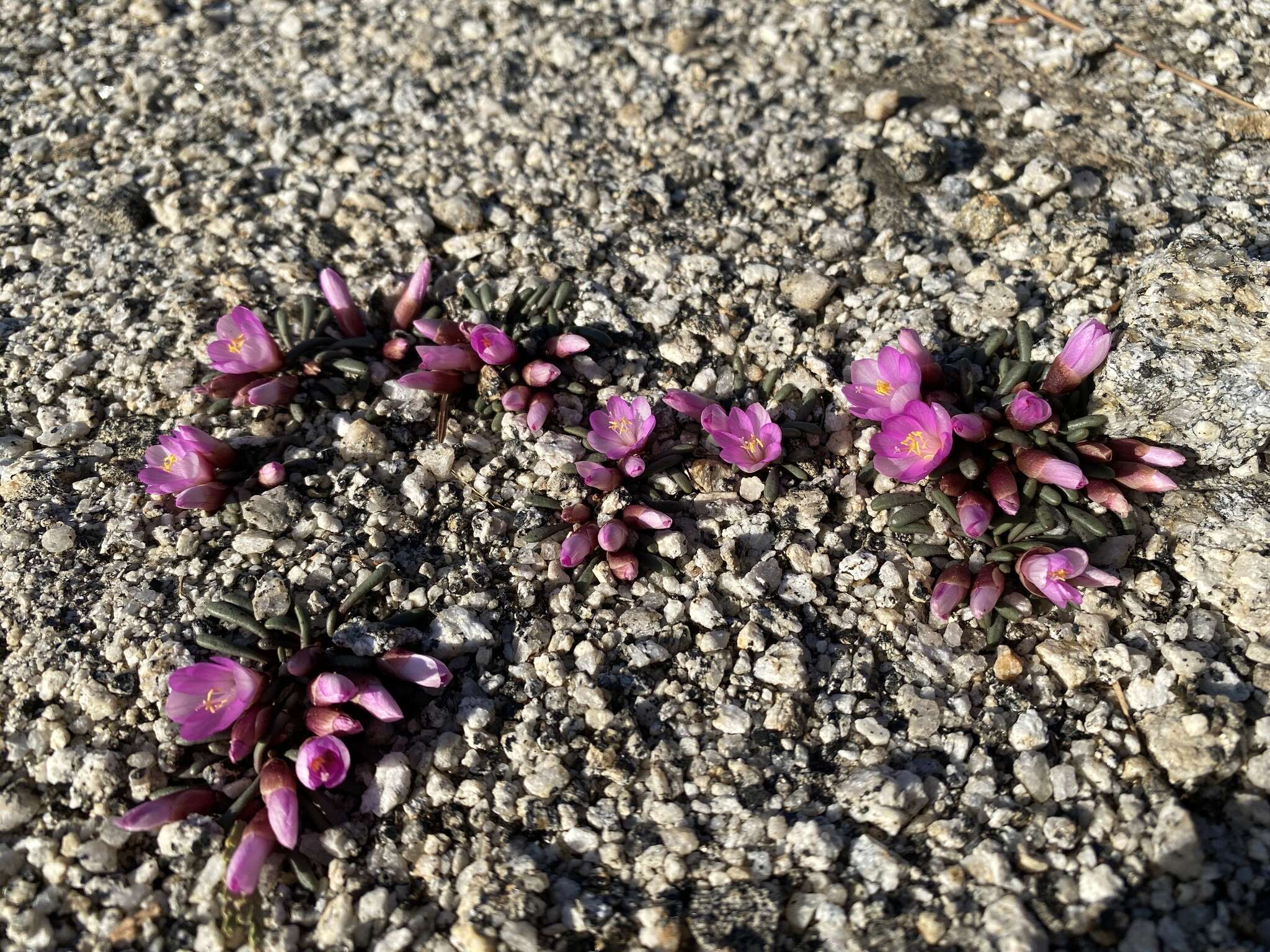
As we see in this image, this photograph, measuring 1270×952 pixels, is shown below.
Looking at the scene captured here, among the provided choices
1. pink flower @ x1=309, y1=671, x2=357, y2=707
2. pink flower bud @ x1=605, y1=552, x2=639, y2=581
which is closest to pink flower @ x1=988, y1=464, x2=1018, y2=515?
pink flower bud @ x1=605, y1=552, x2=639, y2=581

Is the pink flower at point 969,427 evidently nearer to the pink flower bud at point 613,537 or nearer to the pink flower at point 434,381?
the pink flower bud at point 613,537

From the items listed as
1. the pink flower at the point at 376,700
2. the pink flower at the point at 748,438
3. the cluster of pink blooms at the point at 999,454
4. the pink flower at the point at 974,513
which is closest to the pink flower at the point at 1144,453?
the cluster of pink blooms at the point at 999,454

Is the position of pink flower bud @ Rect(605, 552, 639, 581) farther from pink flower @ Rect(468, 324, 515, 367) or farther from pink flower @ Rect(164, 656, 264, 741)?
pink flower @ Rect(164, 656, 264, 741)

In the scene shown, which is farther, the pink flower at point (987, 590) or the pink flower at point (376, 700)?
the pink flower at point (987, 590)

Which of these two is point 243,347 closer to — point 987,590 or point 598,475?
point 598,475

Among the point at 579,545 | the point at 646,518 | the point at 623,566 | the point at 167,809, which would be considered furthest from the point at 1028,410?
the point at 167,809

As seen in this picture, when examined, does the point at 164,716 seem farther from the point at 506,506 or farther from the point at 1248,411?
the point at 1248,411
